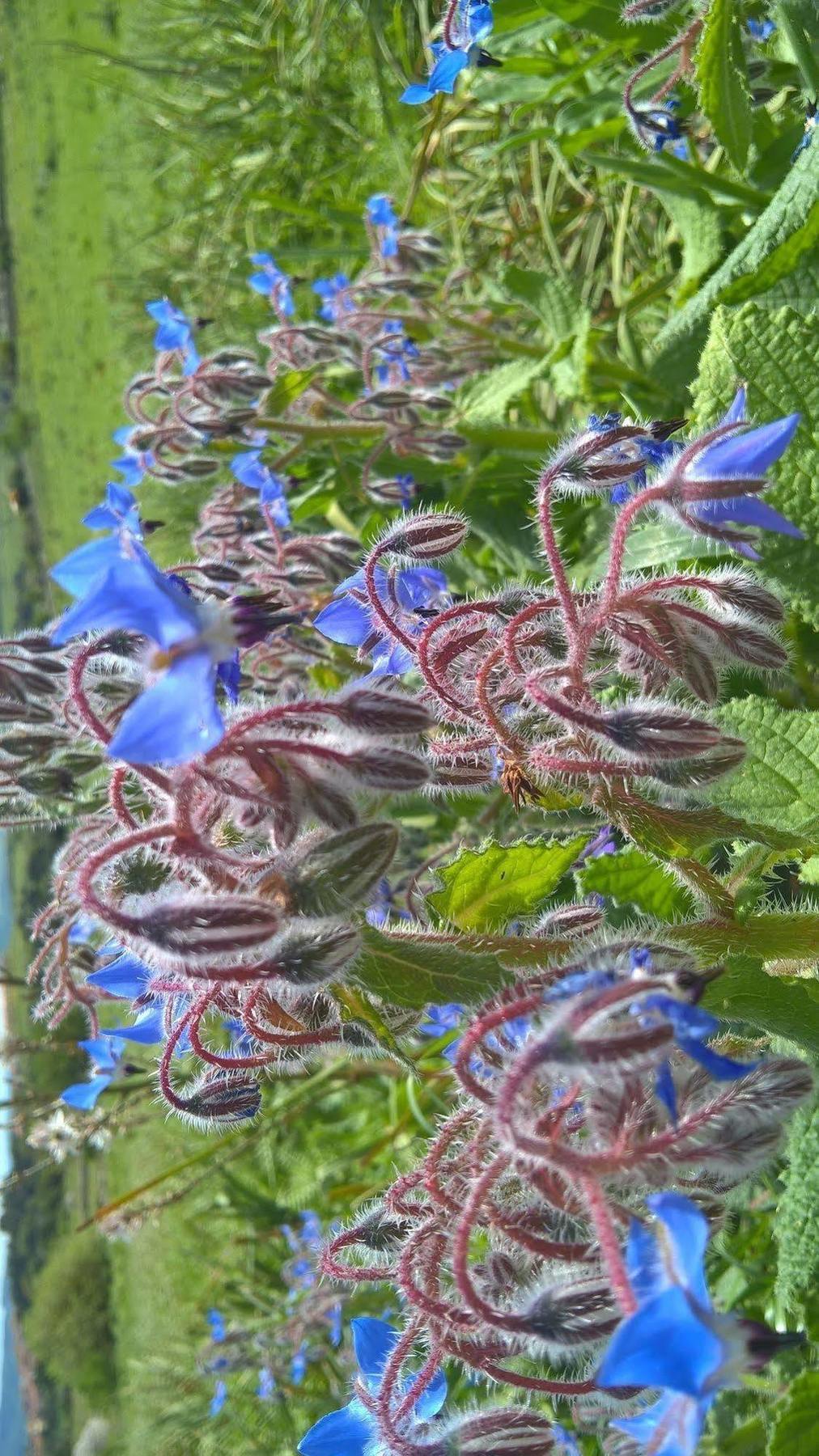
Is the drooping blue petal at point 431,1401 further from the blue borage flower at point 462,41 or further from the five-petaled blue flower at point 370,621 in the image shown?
the blue borage flower at point 462,41

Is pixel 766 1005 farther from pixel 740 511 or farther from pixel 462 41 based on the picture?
pixel 462 41

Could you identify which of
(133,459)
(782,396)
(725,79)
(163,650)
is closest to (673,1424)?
(163,650)

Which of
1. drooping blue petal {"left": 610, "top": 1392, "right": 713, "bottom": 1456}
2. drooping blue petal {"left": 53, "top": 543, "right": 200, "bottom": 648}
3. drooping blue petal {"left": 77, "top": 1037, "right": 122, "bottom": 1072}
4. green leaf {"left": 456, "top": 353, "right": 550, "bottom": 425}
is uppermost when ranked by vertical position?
green leaf {"left": 456, "top": 353, "right": 550, "bottom": 425}

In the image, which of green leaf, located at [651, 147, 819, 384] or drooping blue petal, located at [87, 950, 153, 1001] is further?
green leaf, located at [651, 147, 819, 384]

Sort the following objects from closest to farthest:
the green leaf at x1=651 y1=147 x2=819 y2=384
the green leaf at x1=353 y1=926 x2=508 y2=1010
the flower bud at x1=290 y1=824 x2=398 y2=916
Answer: the flower bud at x1=290 y1=824 x2=398 y2=916 < the green leaf at x1=353 y1=926 x2=508 y2=1010 < the green leaf at x1=651 y1=147 x2=819 y2=384

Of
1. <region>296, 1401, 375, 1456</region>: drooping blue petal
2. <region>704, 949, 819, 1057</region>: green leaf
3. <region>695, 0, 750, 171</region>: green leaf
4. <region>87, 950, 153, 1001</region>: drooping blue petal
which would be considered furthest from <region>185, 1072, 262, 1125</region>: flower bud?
<region>695, 0, 750, 171</region>: green leaf

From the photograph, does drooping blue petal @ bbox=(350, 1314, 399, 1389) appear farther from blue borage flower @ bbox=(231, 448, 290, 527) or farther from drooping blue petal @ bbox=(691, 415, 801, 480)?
blue borage flower @ bbox=(231, 448, 290, 527)

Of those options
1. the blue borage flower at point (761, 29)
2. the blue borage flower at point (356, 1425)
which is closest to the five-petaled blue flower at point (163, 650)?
the blue borage flower at point (356, 1425)
